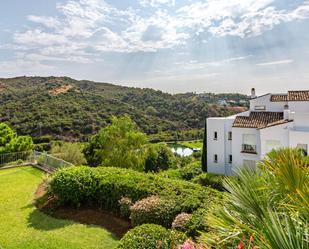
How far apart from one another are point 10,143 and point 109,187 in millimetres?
14536

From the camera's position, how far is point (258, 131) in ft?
70.1

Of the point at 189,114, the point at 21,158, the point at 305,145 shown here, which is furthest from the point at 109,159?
the point at 189,114

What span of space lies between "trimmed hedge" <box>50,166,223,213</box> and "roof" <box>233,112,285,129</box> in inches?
557

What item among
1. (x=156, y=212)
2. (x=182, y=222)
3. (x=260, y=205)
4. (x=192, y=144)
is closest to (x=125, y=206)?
(x=156, y=212)

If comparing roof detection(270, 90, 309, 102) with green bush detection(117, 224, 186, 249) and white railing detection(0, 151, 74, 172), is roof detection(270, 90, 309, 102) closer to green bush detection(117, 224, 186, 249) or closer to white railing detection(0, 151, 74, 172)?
white railing detection(0, 151, 74, 172)

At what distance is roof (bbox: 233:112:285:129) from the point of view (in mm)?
21547

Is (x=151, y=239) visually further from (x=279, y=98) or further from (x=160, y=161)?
(x=160, y=161)

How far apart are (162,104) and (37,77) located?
1495 inches

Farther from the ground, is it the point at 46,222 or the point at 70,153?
the point at 46,222

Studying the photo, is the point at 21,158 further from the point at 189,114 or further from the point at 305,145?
the point at 189,114

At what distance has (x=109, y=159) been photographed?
25.1 metres

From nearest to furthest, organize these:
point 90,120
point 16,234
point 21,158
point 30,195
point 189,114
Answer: point 16,234, point 30,195, point 21,158, point 90,120, point 189,114

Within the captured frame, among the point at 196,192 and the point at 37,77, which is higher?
the point at 37,77

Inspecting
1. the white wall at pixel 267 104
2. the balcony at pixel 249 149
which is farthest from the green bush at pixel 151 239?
the white wall at pixel 267 104
